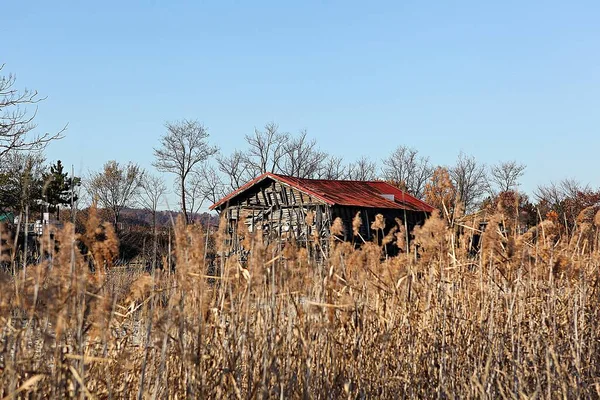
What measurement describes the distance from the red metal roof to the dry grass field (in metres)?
18.6

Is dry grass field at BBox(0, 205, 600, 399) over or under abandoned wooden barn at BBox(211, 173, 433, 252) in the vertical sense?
under

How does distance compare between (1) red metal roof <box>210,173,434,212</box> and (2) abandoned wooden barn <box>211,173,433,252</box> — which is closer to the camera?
(2) abandoned wooden barn <box>211,173,433,252</box>

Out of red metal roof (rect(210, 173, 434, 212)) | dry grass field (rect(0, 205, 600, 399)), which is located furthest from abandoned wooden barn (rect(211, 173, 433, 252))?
dry grass field (rect(0, 205, 600, 399))

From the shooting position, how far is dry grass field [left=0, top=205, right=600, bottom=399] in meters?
2.37

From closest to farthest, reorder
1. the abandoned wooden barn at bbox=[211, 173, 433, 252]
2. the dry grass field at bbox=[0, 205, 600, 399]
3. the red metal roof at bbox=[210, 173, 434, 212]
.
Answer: the dry grass field at bbox=[0, 205, 600, 399] < the abandoned wooden barn at bbox=[211, 173, 433, 252] < the red metal roof at bbox=[210, 173, 434, 212]

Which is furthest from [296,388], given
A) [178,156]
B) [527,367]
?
[178,156]

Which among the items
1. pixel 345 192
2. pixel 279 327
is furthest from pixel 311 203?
pixel 279 327

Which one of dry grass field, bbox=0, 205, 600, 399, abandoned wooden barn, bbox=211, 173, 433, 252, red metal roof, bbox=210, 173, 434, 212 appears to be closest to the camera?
dry grass field, bbox=0, 205, 600, 399

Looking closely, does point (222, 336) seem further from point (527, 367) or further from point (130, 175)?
point (130, 175)

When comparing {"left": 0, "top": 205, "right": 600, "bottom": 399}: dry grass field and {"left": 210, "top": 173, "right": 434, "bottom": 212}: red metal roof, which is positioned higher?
{"left": 210, "top": 173, "right": 434, "bottom": 212}: red metal roof

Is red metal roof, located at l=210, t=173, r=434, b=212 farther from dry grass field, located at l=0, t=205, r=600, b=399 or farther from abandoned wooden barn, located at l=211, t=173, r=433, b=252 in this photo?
dry grass field, located at l=0, t=205, r=600, b=399

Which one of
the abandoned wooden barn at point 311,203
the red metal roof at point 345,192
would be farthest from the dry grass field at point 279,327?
the abandoned wooden barn at point 311,203

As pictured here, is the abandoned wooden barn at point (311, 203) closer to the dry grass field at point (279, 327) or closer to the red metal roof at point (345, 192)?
the red metal roof at point (345, 192)

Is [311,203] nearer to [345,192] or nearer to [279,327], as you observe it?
[345,192]
